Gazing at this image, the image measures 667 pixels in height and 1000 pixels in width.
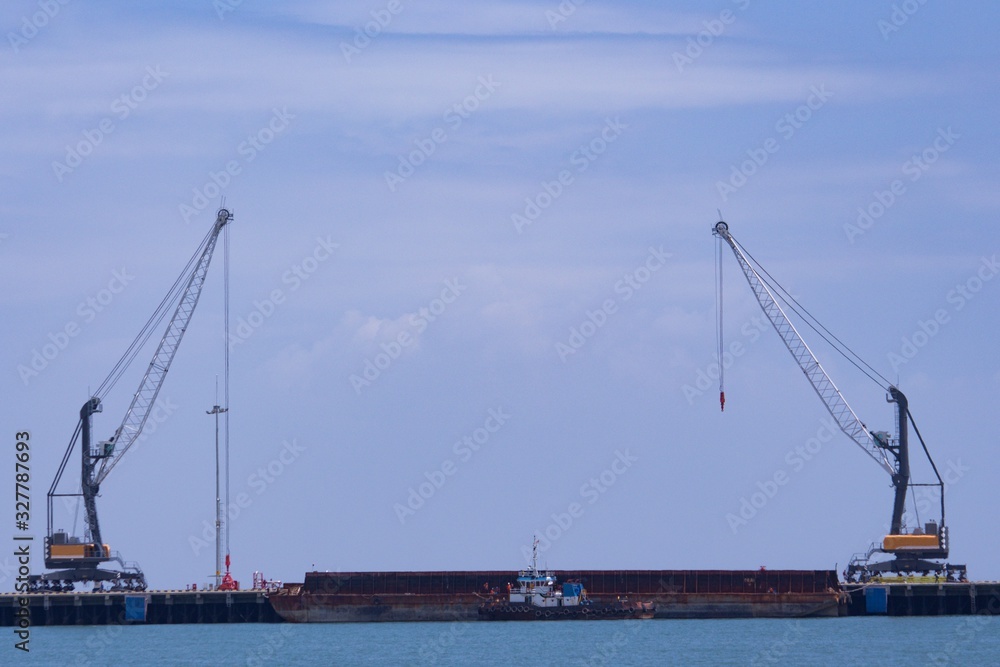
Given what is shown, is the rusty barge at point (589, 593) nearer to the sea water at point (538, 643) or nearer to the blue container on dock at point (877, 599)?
the sea water at point (538, 643)

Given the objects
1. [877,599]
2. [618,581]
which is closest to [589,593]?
[618,581]

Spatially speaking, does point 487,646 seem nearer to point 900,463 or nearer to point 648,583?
point 648,583

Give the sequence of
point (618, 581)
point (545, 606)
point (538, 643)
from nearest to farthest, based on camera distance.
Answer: point (538, 643) < point (545, 606) < point (618, 581)

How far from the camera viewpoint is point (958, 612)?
146m

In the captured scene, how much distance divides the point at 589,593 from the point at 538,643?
1740cm

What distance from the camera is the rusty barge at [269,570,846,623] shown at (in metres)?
139

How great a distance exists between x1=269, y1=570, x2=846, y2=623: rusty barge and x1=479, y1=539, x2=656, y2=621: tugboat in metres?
2.55

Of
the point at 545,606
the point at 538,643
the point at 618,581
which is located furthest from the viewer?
the point at 618,581

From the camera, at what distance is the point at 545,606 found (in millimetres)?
136375

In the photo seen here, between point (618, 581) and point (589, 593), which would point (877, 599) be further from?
point (589, 593)

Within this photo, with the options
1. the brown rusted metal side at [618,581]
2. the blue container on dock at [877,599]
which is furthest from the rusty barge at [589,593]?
the blue container on dock at [877,599]

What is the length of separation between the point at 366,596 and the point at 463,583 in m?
7.93

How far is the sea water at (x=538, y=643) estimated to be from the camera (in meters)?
116

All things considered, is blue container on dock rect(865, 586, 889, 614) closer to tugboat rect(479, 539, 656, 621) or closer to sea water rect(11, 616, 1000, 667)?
sea water rect(11, 616, 1000, 667)
